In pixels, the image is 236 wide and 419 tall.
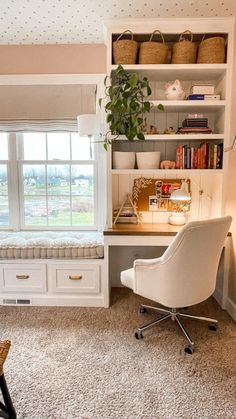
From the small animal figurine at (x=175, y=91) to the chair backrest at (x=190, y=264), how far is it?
→ 1.21 metres

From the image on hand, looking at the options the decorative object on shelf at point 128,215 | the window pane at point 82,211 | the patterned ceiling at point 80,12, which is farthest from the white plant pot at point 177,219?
the patterned ceiling at point 80,12

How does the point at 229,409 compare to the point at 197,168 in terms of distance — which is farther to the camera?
the point at 197,168

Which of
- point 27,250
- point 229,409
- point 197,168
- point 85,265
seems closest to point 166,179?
point 197,168

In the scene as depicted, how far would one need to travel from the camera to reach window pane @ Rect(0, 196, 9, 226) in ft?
10.5

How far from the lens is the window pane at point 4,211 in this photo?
10.5 ft

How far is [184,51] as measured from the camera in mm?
2400

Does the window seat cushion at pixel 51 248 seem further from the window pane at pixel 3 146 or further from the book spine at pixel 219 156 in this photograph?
the book spine at pixel 219 156

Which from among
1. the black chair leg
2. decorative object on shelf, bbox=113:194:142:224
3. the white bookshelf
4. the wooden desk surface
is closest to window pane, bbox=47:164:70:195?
the white bookshelf

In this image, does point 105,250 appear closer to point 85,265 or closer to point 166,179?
point 85,265

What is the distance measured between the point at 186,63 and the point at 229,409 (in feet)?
8.08

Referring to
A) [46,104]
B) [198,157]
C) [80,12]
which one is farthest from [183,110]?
[46,104]

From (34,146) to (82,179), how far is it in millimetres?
633

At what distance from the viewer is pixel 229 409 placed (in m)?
1.50

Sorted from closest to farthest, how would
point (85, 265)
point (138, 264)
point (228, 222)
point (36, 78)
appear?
point (228, 222), point (138, 264), point (85, 265), point (36, 78)
